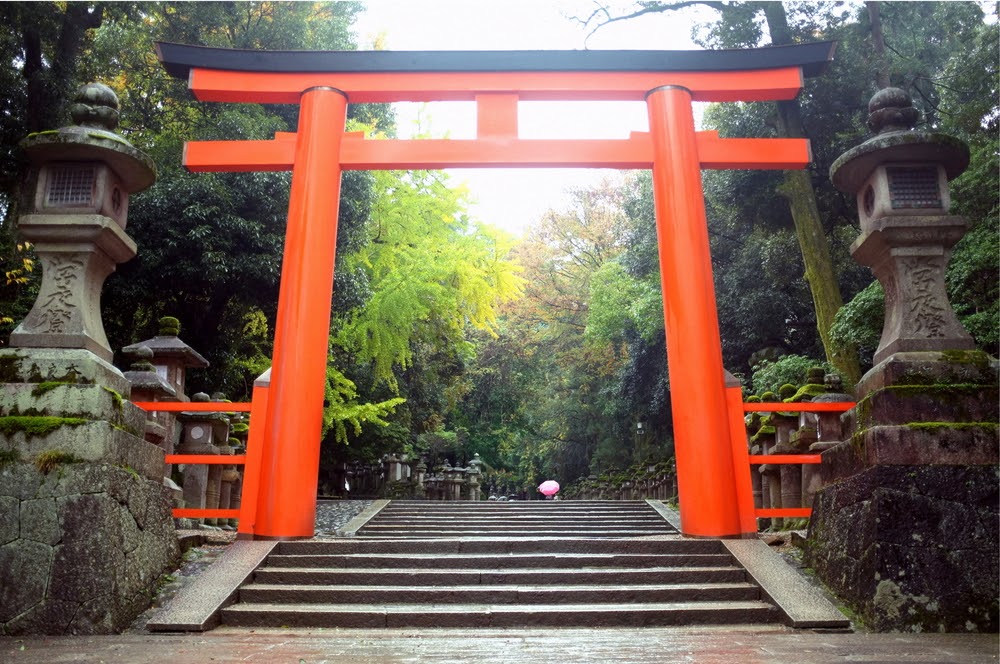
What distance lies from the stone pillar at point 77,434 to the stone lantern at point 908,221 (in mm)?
4926

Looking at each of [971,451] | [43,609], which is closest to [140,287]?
[43,609]

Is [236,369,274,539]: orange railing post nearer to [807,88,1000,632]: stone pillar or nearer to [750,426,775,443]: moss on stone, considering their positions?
[807,88,1000,632]: stone pillar

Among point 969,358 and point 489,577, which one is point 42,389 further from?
point 969,358

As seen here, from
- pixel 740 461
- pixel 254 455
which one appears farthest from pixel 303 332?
pixel 740 461

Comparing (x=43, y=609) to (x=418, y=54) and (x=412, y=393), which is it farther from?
(x=412, y=393)

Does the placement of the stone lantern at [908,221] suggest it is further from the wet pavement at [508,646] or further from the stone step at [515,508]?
the stone step at [515,508]

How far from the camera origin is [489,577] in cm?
486

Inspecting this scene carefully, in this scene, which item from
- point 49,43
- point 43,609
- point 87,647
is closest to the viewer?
point 87,647

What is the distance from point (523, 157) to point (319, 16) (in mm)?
11142

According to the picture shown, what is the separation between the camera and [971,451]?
13.8 feet

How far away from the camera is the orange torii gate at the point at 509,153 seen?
5949 mm

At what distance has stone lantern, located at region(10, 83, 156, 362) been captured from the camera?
4.70 meters

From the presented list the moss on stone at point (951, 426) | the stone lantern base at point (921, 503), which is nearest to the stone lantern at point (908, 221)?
the stone lantern base at point (921, 503)

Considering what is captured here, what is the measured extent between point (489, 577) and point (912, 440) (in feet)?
8.96
